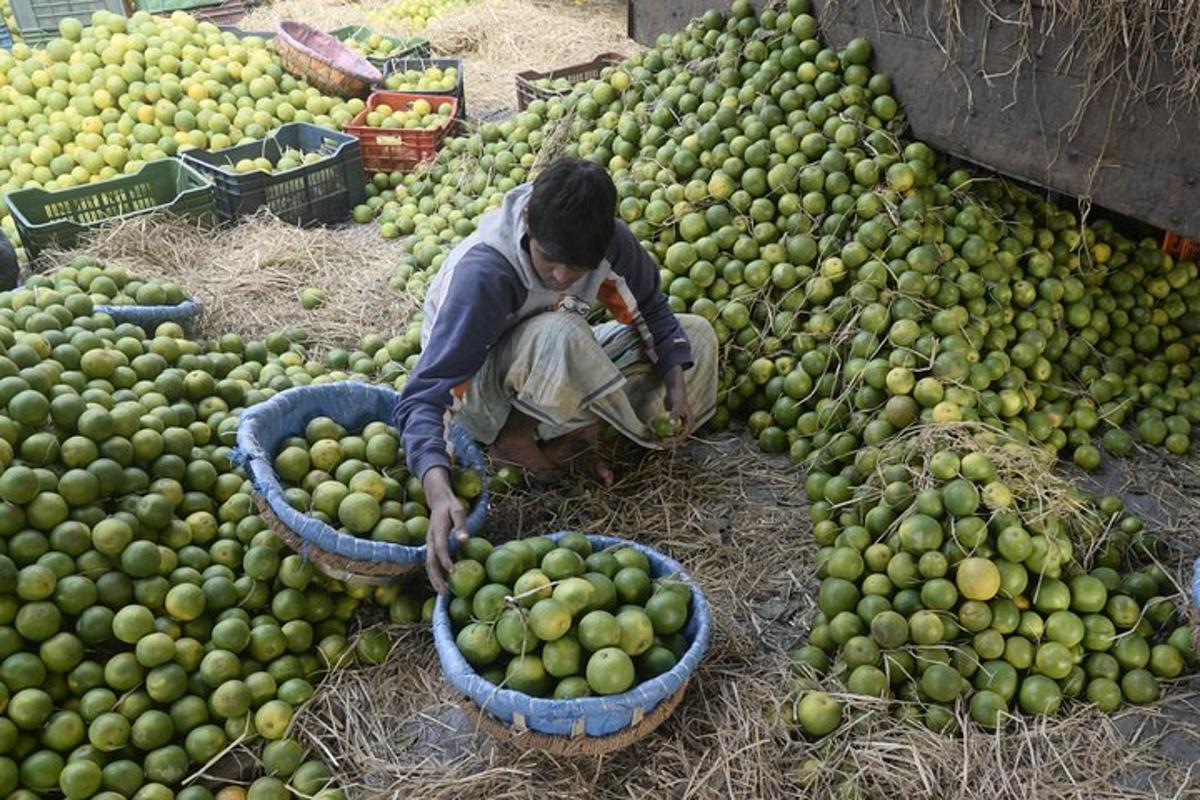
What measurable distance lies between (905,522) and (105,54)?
6.80 m

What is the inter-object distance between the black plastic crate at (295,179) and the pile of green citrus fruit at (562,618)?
421 centimetres

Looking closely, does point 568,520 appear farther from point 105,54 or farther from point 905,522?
point 105,54

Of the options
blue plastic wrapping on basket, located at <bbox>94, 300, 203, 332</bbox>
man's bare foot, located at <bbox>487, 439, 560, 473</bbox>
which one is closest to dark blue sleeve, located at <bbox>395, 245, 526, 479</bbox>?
man's bare foot, located at <bbox>487, 439, 560, 473</bbox>

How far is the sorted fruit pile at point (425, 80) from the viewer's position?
7.52 metres

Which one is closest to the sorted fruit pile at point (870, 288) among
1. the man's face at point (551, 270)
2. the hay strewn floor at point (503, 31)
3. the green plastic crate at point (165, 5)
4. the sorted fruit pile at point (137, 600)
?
the man's face at point (551, 270)

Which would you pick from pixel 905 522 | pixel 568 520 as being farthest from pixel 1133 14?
pixel 568 520

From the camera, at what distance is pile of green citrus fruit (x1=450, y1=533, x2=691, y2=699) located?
252 cm

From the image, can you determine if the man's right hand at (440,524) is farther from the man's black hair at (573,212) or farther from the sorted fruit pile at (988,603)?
the sorted fruit pile at (988,603)

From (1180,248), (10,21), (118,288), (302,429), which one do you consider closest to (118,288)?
(118,288)

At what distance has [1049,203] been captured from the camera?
173 inches

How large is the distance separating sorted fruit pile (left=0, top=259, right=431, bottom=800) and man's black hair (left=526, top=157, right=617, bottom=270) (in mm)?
1334

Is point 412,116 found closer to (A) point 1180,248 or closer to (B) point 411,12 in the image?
(A) point 1180,248

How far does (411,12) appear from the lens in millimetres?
11805

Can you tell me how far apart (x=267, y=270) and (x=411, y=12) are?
24.9ft
